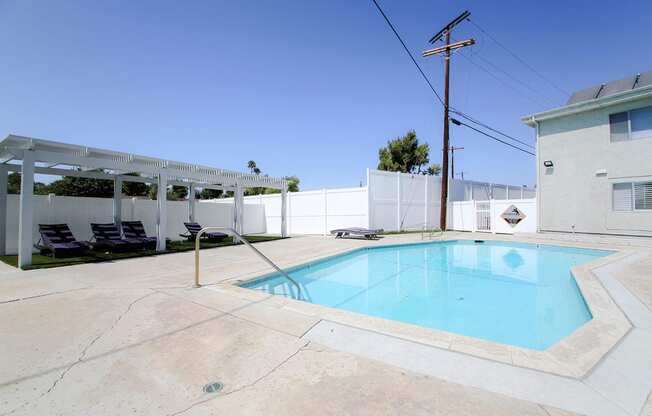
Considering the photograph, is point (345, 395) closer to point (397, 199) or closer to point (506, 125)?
point (397, 199)

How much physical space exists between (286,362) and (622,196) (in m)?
16.3

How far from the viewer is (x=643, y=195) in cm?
1157

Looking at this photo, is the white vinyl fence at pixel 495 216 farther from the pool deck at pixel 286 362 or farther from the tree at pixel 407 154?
the pool deck at pixel 286 362

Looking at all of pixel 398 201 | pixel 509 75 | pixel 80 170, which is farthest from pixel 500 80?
pixel 80 170

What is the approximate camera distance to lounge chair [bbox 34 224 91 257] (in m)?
8.93

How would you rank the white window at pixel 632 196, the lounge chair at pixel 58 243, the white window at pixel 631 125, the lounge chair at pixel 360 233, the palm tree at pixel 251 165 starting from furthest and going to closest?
the palm tree at pixel 251 165, the lounge chair at pixel 360 233, the white window at pixel 631 125, the white window at pixel 632 196, the lounge chair at pixel 58 243

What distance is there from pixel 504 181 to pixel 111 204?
3169 centimetres

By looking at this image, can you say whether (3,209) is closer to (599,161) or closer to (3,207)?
(3,207)

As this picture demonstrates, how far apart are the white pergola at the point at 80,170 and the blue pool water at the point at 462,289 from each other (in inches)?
261

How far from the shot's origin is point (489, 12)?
1195cm

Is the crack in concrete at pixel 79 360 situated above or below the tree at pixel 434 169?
below

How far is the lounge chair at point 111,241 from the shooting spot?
10.1 meters

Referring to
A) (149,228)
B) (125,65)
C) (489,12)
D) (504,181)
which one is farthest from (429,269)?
(504,181)

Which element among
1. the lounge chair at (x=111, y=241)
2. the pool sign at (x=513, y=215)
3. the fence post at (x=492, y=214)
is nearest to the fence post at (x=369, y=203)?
the fence post at (x=492, y=214)
